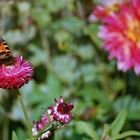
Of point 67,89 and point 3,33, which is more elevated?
point 3,33

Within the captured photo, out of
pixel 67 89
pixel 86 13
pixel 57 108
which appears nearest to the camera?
pixel 57 108

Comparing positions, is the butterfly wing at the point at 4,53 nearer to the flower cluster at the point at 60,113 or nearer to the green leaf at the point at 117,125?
the flower cluster at the point at 60,113

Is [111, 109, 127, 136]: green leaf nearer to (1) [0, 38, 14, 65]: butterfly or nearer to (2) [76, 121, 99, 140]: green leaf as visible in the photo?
(2) [76, 121, 99, 140]: green leaf

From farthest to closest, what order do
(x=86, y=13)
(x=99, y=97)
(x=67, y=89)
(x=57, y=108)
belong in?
(x=86, y=13) → (x=67, y=89) → (x=99, y=97) → (x=57, y=108)

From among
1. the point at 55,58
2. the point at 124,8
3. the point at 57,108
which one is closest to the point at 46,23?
the point at 55,58

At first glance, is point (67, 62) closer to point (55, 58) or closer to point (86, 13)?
point (55, 58)

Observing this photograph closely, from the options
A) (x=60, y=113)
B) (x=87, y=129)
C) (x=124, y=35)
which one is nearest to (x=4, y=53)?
(x=60, y=113)

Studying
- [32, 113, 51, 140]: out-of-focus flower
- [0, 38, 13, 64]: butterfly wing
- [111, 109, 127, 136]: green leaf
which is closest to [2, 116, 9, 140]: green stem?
[111, 109, 127, 136]: green leaf
